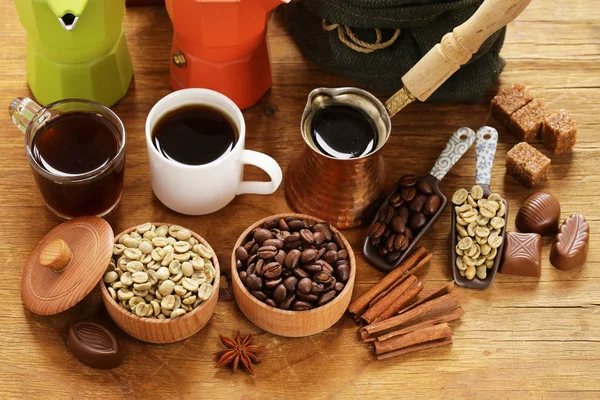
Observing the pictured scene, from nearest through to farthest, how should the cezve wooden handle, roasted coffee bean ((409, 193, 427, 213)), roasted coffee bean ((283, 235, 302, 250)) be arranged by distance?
the cezve wooden handle → roasted coffee bean ((283, 235, 302, 250)) → roasted coffee bean ((409, 193, 427, 213))

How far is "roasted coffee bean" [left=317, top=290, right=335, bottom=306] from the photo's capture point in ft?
4.84

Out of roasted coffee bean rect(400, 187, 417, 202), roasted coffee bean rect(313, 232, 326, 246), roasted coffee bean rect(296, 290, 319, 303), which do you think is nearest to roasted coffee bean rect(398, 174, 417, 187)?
roasted coffee bean rect(400, 187, 417, 202)

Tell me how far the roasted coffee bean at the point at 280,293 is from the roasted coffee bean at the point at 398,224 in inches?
10.5

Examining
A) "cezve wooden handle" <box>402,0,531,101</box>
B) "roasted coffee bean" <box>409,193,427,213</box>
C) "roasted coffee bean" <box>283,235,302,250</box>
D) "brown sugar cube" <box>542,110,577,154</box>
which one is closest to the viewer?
"cezve wooden handle" <box>402,0,531,101</box>

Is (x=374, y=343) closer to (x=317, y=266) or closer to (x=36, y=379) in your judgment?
(x=317, y=266)

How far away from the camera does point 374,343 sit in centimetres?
153

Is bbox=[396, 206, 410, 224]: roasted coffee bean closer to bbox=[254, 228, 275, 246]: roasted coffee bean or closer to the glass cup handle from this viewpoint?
bbox=[254, 228, 275, 246]: roasted coffee bean

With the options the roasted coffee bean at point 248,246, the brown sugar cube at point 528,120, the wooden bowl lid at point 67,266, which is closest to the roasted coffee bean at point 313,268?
the roasted coffee bean at point 248,246

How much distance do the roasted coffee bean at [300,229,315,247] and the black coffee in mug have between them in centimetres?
22

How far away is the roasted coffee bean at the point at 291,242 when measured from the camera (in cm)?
152

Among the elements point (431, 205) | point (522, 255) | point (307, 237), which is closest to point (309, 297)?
point (307, 237)

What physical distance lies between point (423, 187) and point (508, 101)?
31cm

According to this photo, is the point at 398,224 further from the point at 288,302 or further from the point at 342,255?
the point at 288,302

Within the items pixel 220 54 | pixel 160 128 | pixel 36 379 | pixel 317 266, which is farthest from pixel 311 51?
pixel 36 379
